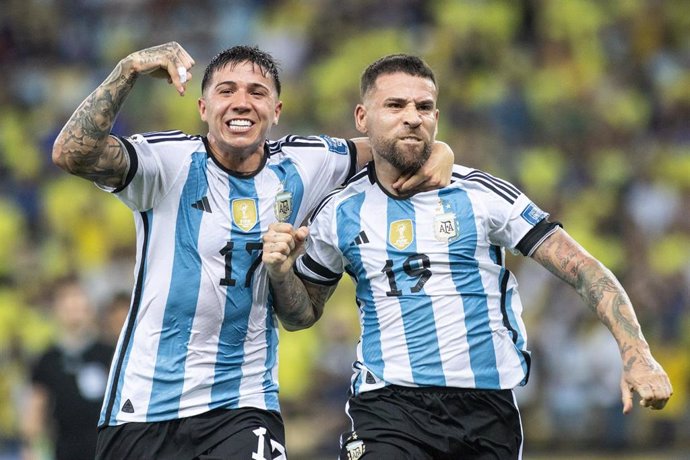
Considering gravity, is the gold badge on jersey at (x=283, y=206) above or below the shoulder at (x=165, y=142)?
below

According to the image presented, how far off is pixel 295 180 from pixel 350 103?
698 centimetres

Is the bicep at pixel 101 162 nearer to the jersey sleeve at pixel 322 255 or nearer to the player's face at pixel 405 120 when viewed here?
the jersey sleeve at pixel 322 255

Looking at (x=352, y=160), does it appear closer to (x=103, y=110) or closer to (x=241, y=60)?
(x=241, y=60)

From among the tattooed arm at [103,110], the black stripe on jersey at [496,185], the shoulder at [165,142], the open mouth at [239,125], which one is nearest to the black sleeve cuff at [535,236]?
the black stripe on jersey at [496,185]

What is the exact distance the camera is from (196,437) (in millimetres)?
5242

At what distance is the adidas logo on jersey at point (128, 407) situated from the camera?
534 centimetres

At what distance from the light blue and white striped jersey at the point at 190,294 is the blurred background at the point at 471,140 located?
14.3 ft

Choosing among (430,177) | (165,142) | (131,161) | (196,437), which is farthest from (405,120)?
(196,437)

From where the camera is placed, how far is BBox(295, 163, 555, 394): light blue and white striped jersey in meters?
5.26

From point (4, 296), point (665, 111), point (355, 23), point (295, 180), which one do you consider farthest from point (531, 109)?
point (295, 180)

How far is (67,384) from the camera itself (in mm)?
8430

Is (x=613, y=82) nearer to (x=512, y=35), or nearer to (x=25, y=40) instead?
(x=512, y=35)

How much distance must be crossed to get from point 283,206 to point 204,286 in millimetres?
533

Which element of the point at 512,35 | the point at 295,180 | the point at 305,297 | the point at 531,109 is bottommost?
the point at 305,297
